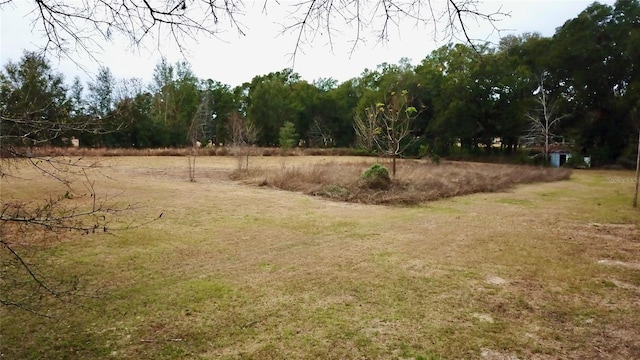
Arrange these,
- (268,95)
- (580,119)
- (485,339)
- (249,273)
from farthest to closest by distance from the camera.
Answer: (268,95) → (580,119) → (249,273) → (485,339)

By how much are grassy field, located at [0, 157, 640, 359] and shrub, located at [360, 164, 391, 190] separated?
353 cm

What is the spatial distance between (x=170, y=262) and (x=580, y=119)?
32770 mm

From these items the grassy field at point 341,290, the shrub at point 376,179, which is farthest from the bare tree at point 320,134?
the grassy field at point 341,290

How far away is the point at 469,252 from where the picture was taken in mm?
6586

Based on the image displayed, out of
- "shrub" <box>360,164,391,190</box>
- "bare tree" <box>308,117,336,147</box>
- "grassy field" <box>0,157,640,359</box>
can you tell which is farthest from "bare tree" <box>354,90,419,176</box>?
"bare tree" <box>308,117,336,147</box>

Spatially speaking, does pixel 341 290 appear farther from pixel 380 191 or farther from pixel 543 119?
pixel 543 119

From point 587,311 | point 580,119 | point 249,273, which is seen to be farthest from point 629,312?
point 580,119

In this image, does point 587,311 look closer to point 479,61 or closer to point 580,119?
point 479,61

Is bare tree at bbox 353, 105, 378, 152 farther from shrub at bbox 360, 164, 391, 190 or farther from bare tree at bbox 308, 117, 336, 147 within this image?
bare tree at bbox 308, 117, 336, 147

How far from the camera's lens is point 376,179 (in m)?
13.0

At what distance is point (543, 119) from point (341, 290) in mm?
31066

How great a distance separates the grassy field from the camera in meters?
3.50

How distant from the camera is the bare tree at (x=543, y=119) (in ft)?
94.5

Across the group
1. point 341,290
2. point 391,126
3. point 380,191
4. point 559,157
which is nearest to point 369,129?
point 391,126
